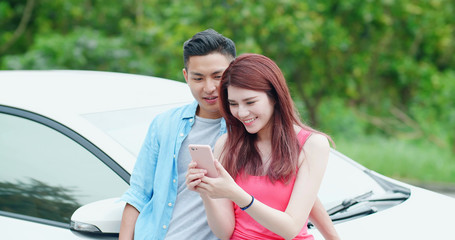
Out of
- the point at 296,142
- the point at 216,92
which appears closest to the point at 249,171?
the point at 296,142

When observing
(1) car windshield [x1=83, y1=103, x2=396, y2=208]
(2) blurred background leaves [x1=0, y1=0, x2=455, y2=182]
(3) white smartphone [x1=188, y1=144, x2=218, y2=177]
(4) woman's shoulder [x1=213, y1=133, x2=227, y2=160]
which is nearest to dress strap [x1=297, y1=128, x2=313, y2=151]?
(4) woman's shoulder [x1=213, y1=133, x2=227, y2=160]

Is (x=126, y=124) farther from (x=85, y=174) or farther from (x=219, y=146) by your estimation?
(x=219, y=146)

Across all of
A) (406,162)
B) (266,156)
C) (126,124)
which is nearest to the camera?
(266,156)

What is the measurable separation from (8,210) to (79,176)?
38cm

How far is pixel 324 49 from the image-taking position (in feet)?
36.8

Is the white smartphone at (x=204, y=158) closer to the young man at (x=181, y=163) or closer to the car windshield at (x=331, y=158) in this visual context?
the young man at (x=181, y=163)

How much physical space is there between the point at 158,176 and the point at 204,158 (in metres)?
0.46

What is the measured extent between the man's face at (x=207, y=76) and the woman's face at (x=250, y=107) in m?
0.17

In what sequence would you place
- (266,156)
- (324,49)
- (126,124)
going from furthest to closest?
(324,49)
(126,124)
(266,156)

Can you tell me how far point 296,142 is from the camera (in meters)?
1.96

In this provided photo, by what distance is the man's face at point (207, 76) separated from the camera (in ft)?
6.85

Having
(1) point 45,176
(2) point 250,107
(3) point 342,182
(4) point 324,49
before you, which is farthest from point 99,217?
(4) point 324,49

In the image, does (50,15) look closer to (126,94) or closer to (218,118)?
(126,94)

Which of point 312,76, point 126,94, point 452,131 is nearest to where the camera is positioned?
point 126,94
